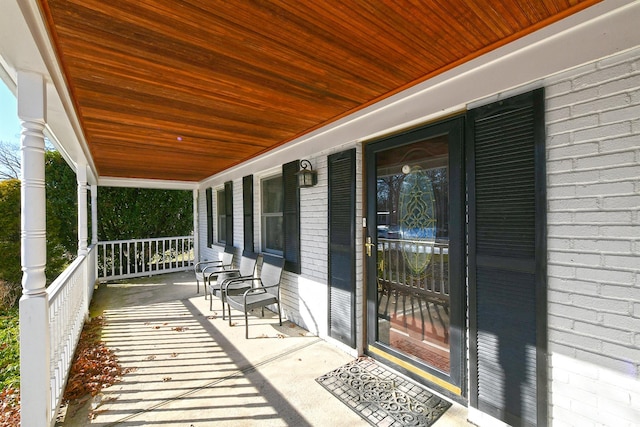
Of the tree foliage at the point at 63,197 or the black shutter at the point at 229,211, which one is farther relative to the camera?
the tree foliage at the point at 63,197

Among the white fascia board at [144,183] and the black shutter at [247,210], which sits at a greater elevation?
the white fascia board at [144,183]

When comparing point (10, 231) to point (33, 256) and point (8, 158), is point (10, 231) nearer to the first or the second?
point (33, 256)

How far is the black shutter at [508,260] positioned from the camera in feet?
5.50

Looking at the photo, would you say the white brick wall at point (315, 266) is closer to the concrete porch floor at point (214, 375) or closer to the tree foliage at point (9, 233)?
the concrete porch floor at point (214, 375)

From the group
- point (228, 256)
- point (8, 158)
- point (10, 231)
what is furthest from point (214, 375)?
point (8, 158)

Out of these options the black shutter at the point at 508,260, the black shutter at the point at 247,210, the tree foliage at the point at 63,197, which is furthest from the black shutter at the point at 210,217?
the black shutter at the point at 508,260

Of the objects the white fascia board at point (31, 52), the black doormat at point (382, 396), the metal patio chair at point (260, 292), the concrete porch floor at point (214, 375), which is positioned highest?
the white fascia board at point (31, 52)

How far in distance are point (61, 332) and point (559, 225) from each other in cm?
397

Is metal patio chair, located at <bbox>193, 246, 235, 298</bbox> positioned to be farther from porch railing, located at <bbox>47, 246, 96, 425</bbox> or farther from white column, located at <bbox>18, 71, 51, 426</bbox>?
white column, located at <bbox>18, 71, 51, 426</bbox>

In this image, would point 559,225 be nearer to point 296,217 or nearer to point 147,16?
point 147,16

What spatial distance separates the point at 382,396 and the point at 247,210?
3.83m

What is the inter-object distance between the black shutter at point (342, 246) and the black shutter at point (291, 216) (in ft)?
2.41

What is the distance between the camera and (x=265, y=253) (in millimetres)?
4742

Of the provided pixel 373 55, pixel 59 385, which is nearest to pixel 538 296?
pixel 373 55
